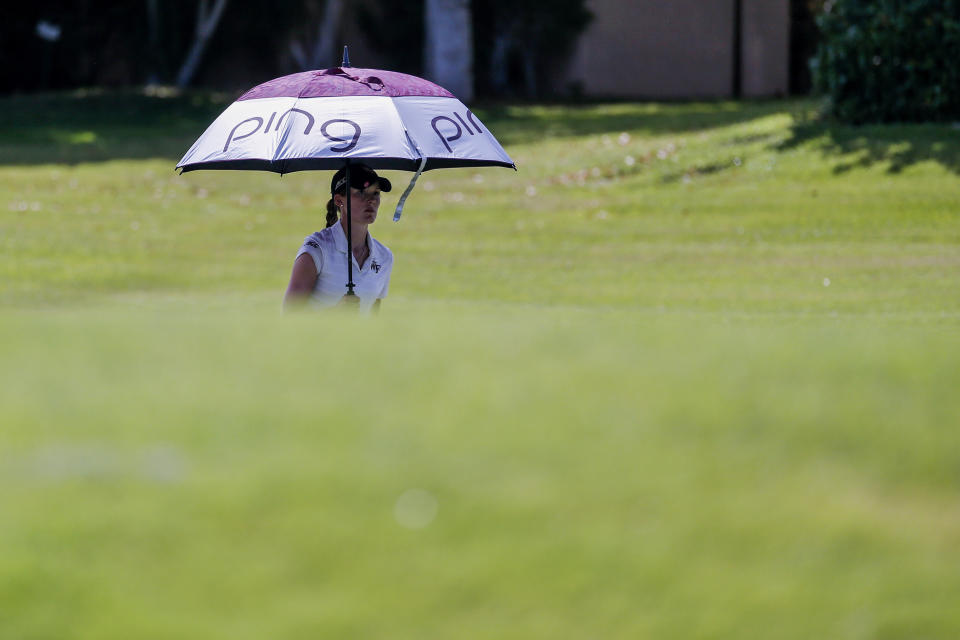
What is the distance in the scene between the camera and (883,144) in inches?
704

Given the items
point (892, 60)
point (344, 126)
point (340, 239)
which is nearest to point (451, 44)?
point (892, 60)

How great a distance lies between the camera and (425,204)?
59.1 feet

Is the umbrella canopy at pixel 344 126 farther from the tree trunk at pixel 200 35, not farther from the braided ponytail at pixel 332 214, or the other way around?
the tree trunk at pixel 200 35

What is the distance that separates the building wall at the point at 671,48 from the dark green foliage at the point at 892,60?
44.9 ft

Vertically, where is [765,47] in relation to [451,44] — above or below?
below

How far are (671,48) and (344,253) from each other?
28385mm

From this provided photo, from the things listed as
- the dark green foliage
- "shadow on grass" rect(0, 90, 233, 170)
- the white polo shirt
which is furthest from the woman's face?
"shadow on grass" rect(0, 90, 233, 170)

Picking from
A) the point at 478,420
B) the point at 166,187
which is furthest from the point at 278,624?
the point at 166,187

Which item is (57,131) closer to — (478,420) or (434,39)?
(434,39)

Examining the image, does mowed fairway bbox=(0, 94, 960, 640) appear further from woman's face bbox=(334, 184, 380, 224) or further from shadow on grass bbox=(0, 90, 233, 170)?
shadow on grass bbox=(0, 90, 233, 170)

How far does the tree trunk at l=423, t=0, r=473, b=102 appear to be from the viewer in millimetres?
29359

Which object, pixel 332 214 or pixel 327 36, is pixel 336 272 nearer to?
pixel 332 214

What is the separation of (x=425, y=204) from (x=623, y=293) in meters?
5.94

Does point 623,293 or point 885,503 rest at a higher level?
point 885,503
